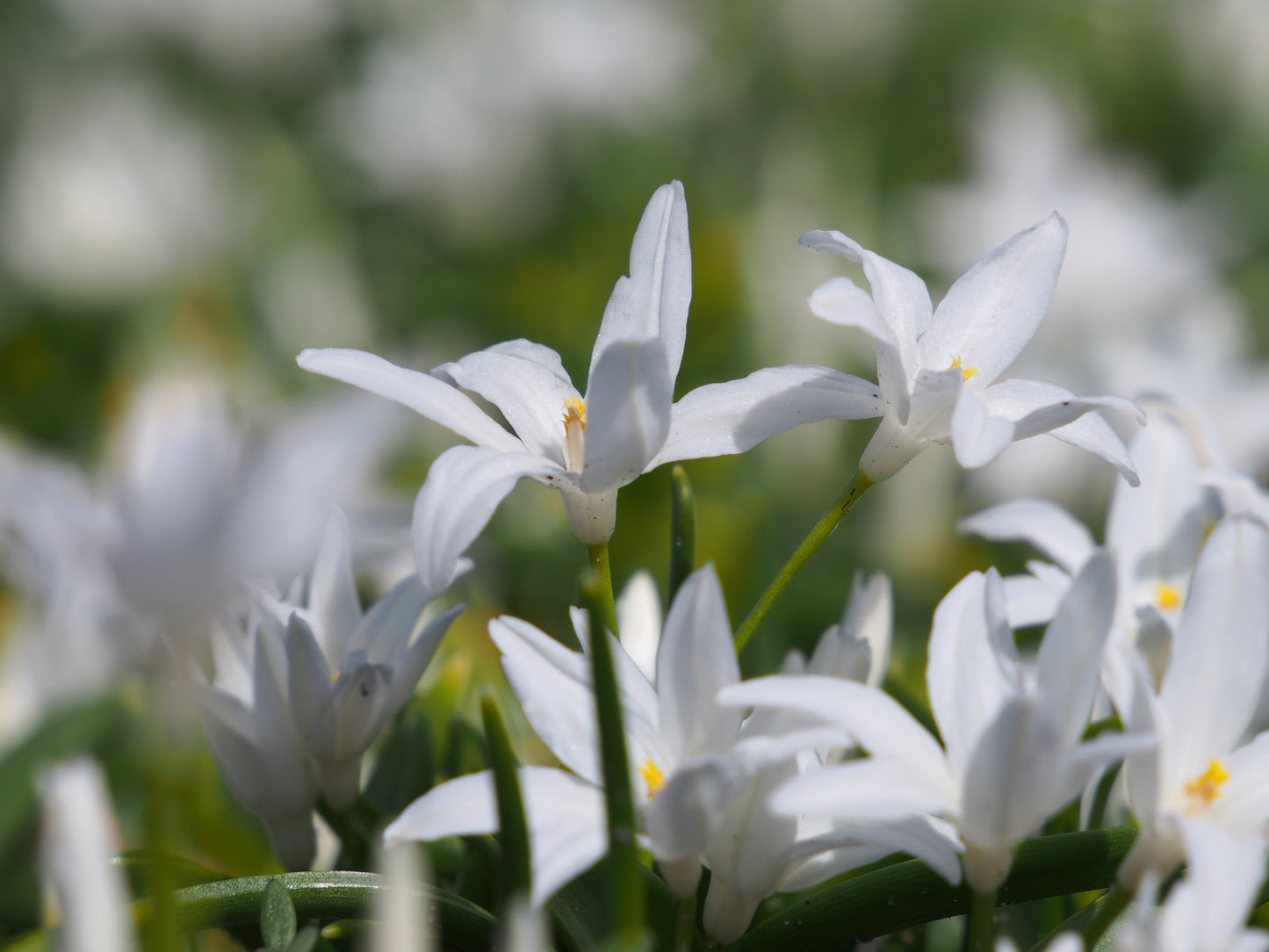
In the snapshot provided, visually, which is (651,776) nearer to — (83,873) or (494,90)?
(83,873)

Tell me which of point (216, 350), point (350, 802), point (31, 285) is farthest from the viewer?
point (31, 285)

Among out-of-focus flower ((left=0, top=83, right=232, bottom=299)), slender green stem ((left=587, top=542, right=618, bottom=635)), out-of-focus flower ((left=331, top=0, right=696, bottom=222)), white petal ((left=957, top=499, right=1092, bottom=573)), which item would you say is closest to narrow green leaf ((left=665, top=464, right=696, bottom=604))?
slender green stem ((left=587, top=542, right=618, bottom=635))

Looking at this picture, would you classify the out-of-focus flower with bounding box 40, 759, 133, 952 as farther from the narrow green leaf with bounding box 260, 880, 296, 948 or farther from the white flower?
the white flower

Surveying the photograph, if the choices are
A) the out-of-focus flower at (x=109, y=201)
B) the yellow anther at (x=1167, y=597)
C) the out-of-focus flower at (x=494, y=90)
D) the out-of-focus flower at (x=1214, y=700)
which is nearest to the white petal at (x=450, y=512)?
the out-of-focus flower at (x=1214, y=700)

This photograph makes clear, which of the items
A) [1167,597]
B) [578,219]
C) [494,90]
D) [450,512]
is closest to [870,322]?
[450,512]

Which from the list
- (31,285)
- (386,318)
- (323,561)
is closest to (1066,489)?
(323,561)

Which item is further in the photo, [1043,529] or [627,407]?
[1043,529]

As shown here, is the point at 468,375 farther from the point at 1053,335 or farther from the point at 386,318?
the point at 386,318
